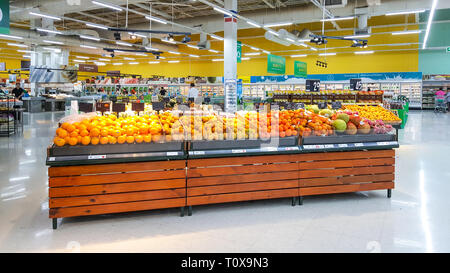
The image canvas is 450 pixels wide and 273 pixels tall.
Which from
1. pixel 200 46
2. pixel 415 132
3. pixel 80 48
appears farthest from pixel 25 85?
pixel 415 132

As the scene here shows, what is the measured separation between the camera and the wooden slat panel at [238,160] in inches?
145

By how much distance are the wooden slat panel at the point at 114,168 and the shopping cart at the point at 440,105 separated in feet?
78.1

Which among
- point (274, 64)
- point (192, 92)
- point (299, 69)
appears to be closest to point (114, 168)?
point (192, 92)

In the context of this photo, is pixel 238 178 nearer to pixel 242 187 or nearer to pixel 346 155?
pixel 242 187

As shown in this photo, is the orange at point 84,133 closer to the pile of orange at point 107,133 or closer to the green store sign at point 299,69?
the pile of orange at point 107,133

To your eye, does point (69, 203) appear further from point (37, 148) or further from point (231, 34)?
point (231, 34)

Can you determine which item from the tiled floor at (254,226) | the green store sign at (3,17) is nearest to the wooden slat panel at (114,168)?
the tiled floor at (254,226)

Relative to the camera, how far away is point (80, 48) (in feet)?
84.5

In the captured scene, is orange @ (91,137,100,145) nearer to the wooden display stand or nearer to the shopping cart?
the wooden display stand

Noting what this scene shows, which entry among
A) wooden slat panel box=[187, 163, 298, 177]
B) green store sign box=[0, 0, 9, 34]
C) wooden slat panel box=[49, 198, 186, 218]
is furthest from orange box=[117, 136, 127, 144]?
green store sign box=[0, 0, 9, 34]

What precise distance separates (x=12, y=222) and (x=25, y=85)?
24767 mm

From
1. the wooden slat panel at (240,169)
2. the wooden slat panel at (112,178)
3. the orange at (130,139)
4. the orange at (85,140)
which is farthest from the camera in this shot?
the wooden slat panel at (240,169)

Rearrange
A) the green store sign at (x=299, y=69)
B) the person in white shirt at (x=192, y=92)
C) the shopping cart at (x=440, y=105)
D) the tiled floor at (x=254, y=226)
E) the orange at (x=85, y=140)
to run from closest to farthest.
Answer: the tiled floor at (x=254, y=226) < the orange at (x=85, y=140) < the person in white shirt at (x=192, y=92) < the green store sign at (x=299, y=69) < the shopping cart at (x=440, y=105)

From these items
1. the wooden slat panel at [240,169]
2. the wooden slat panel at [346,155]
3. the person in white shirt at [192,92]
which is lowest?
the wooden slat panel at [240,169]
